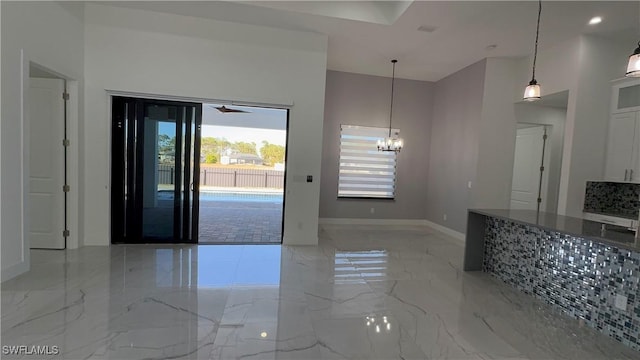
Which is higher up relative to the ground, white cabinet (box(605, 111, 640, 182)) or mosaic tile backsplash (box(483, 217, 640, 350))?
white cabinet (box(605, 111, 640, 182))

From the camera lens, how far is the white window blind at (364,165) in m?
7.02

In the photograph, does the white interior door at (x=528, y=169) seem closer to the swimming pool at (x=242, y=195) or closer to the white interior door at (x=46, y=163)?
the swimming pool at (x=242, y=195)

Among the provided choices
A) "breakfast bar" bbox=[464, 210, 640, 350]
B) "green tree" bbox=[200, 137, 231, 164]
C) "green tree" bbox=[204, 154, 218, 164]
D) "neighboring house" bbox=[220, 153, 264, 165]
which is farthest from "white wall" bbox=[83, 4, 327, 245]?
"green tree" bbox=[204, 154, 218, 164]

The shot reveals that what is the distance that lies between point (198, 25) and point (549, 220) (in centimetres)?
535

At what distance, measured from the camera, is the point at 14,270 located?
3246 millimetres

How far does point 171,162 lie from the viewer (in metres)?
4.77

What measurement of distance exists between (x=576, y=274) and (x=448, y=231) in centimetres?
357

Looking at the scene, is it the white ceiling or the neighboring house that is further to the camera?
the neighboring house

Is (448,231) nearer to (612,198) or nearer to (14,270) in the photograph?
(612,198)

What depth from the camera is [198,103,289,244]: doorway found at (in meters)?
8.61

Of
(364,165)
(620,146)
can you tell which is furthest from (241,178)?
(620,146)

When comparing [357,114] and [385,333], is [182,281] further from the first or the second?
[357,114]

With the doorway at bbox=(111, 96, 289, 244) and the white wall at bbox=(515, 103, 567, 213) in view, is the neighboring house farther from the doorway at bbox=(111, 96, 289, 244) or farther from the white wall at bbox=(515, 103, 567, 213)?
the white wall at bbox=(515, 103, 567, 213)

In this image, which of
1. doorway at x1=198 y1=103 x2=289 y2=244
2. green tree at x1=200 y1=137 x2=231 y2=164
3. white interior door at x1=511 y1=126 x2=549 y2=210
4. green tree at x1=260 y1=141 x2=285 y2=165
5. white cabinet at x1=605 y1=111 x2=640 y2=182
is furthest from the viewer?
green tree at x1=260 y1=141 x2=285 y2=165
